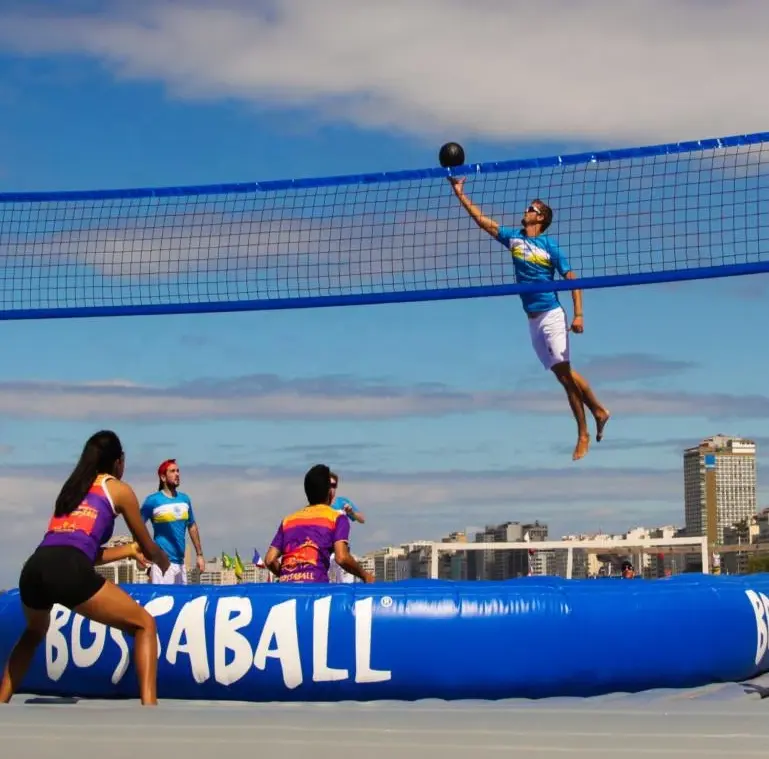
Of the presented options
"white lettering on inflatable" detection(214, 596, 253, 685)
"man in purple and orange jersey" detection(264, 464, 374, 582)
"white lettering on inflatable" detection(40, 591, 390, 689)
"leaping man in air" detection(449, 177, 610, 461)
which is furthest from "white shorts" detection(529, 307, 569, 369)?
"white lettering on inflatable" detection(214, 596, 253, 685)

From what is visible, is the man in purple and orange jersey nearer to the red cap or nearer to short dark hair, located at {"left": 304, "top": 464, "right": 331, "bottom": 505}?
short dark hair, located at {"left": 304, "top": 464, "right": 331, "bottom": 505}

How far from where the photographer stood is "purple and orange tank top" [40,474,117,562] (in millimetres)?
7105

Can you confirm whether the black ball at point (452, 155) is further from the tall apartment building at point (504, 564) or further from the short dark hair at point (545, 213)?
the tall apartment building at point (504, 564)

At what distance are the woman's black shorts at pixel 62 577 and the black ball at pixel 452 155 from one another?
459cm

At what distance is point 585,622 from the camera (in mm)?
8242

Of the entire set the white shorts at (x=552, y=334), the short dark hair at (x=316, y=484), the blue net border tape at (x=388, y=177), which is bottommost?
the short dark hair at (x=316, y=484)

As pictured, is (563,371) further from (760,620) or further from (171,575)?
(171,575)

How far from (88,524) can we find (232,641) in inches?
62.6

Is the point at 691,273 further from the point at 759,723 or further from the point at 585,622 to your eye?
the point at 759,723

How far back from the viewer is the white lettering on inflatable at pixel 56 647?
28.4ft

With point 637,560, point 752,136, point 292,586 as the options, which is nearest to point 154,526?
point 292,586

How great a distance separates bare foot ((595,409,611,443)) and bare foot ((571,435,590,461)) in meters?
0.13

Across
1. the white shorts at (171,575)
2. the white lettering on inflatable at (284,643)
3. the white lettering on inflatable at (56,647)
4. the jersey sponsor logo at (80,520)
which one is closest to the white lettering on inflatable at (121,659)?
the white lettering on inflatable at (56,647)

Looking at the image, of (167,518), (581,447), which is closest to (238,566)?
(167,518)
